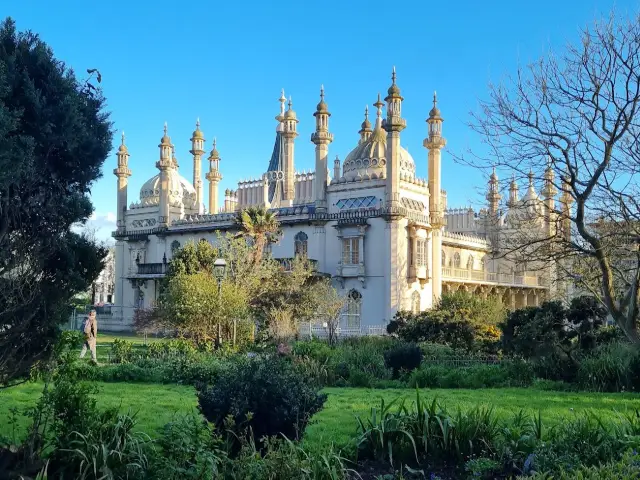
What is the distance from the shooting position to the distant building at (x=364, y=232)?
37375mm

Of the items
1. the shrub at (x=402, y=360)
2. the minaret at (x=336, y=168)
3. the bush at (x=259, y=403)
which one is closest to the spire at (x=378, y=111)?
the minaret at (x=336, y=168)

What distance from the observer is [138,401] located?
40.2 ft

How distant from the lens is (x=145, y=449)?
720 centimetres

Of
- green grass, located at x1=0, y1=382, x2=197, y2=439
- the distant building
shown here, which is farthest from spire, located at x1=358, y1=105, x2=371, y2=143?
green grass, located at x1=0, y1=382, x2=197, y2=439

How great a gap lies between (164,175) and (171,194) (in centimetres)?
249

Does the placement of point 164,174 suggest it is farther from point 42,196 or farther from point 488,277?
point 42,196

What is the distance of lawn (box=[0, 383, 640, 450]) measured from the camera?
9.65 metres

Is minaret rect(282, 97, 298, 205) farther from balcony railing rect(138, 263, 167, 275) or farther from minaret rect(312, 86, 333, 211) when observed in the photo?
balcony railing rect(138, 263, 167, 275)

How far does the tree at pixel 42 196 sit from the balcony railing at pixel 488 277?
1408 inches

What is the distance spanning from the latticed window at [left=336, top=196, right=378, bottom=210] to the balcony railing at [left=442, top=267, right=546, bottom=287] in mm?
7591

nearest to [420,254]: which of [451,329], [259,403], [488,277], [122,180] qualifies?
[488,277]

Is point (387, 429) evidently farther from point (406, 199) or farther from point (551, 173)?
point (406, 199)

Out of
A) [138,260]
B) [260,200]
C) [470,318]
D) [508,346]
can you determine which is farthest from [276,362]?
[260,200]

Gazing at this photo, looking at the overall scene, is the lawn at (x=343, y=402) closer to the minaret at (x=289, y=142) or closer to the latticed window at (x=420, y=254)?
the latticed window at (x=420, y=254)
